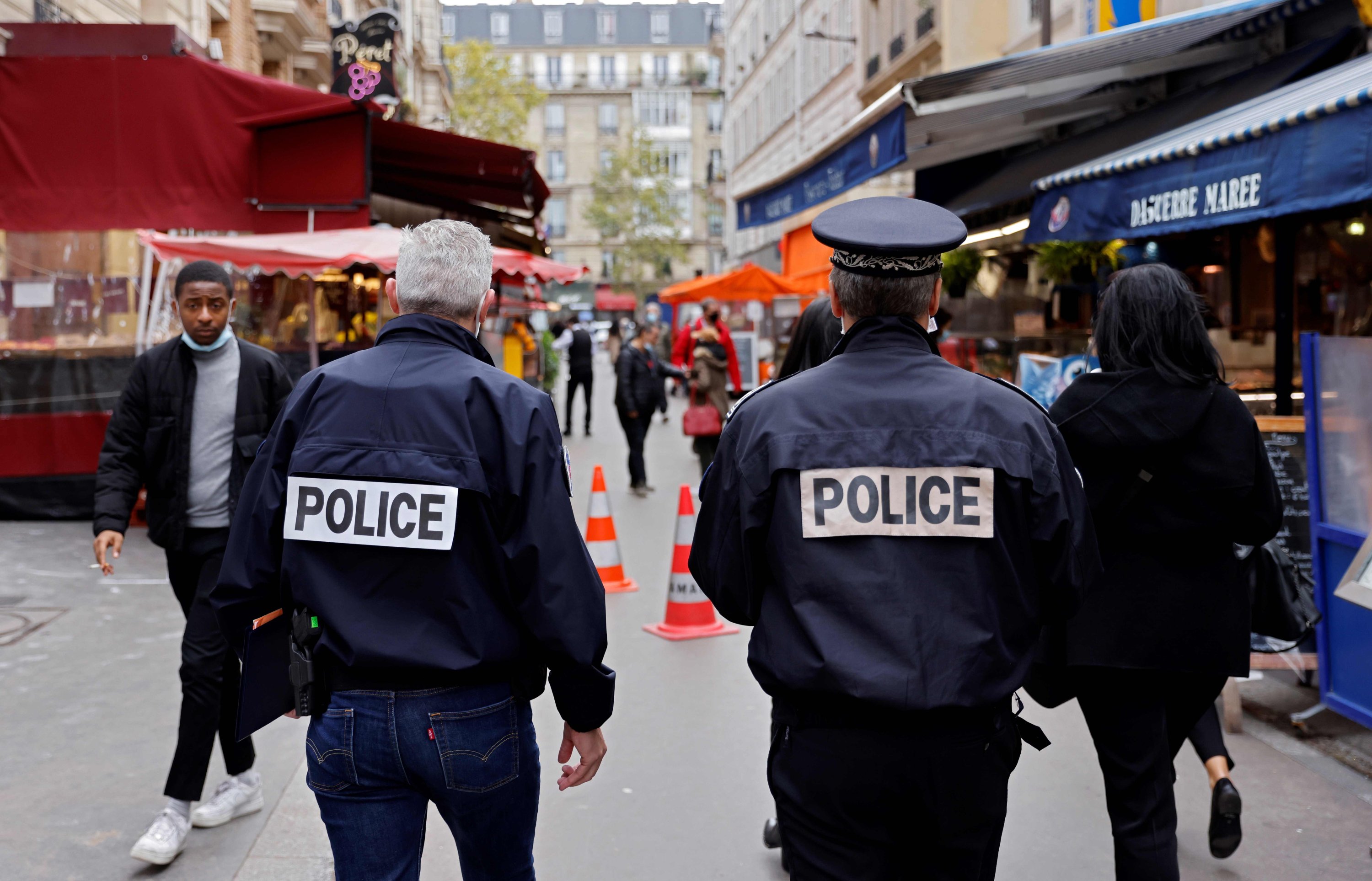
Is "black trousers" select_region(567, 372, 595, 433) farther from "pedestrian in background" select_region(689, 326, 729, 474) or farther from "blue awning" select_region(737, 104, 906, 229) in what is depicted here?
"blue awning" select_region(737, 104, 906, 229)

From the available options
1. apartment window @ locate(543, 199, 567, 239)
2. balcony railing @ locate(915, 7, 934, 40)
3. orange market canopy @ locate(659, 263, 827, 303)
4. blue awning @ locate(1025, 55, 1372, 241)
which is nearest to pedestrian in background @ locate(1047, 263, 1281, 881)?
blue awning @ locate(1025, 55, 1372, 241)

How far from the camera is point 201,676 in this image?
413 centimetres

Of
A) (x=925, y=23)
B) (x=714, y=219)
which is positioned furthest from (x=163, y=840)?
(x=714, y=219)

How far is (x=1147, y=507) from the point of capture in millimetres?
3385

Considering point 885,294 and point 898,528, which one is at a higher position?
point 885,294

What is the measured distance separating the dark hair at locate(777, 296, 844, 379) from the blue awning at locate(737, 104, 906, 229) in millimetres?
4400

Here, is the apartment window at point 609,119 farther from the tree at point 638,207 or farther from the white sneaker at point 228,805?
the white sneaker at point 228,805

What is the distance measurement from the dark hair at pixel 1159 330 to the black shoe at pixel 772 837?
77.1 inches

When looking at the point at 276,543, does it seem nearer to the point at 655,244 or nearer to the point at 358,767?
the point at 358,767

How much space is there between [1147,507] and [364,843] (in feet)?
7.07

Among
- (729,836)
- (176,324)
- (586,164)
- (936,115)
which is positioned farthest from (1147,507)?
(586,164)

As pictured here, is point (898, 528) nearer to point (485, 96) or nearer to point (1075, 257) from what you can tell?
point (1075, 257)

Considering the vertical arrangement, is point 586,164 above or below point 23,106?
above

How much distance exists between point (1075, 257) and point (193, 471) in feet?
24.9
